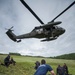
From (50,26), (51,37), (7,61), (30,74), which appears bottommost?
(30,74)

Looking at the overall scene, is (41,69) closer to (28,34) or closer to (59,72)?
(28,34)

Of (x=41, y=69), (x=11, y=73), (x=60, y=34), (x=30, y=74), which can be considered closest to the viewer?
(x=41, y=69)

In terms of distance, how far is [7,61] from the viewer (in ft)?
97.6

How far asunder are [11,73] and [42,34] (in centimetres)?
743

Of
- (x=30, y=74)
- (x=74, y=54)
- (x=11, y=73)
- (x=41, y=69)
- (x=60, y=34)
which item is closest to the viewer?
(x=41, y=69)

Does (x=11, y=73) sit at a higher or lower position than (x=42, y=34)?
lower

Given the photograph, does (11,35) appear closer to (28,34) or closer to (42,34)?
(28,34)

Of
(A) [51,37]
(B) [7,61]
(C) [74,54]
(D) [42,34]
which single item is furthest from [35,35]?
(C) [74,54]

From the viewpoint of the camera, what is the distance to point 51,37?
21.7 metres

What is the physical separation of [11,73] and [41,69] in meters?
17.5

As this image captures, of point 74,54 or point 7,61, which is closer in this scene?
point 7,61

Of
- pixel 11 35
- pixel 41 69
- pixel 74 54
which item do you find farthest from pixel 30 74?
pixel 74 54

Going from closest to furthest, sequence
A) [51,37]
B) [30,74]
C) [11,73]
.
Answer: [51,37] < [11,73] < [30,74]

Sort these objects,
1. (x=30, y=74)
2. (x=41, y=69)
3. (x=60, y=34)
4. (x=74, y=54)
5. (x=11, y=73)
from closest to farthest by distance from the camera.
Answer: (x=41, y=69) < (x=60, y=34) < (x=11, y=73) < (x=30, y=74) < (x=74, y=54)
